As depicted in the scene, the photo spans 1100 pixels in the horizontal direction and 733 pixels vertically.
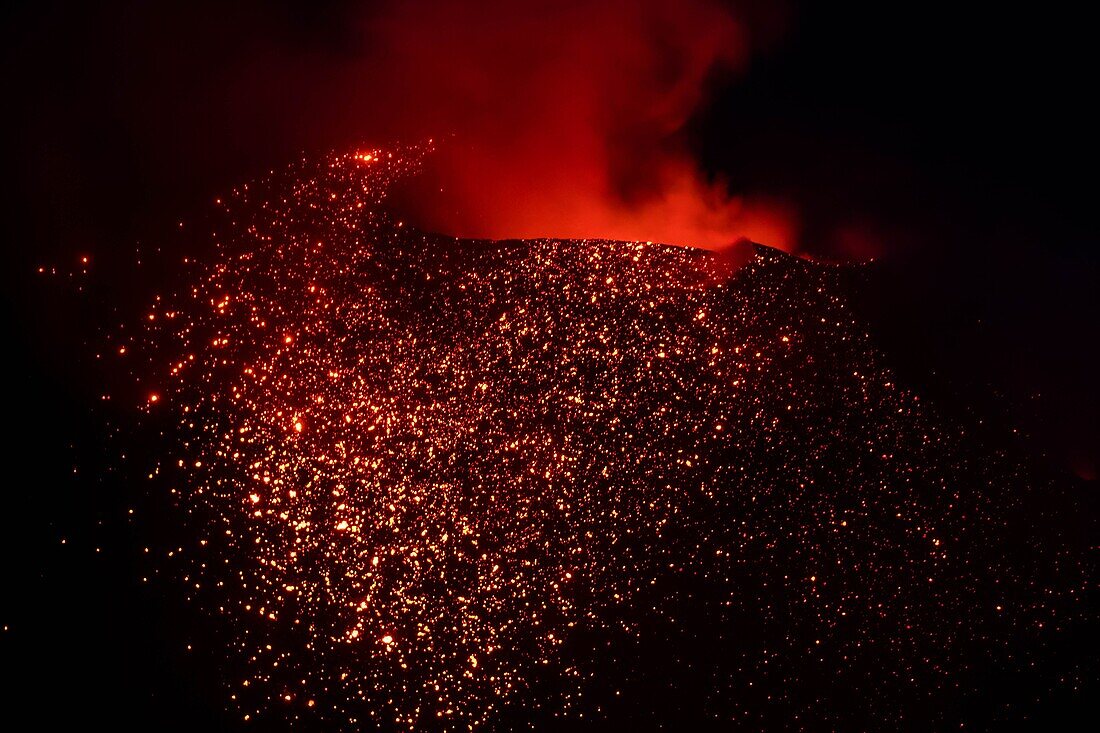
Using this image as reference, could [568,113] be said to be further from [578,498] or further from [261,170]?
[578,498]

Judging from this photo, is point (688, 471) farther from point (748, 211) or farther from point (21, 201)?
point (21, 201)

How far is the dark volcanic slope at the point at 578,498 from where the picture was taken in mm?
563

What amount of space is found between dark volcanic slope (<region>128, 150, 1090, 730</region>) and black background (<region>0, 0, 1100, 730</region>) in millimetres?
57

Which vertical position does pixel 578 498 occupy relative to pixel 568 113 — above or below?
below

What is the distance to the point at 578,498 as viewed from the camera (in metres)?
0.61

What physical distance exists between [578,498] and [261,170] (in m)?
0.43

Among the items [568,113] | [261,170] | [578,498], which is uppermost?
[568,113]

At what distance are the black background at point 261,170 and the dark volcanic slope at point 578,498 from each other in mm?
57

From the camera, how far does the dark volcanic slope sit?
56cm

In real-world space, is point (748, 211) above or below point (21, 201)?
above

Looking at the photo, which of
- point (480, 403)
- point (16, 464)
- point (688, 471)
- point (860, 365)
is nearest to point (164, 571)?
point (16, 464)

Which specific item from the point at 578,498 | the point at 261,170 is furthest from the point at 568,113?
the point at 578,498

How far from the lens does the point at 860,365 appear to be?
665 mm

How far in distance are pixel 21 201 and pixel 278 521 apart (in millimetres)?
387
